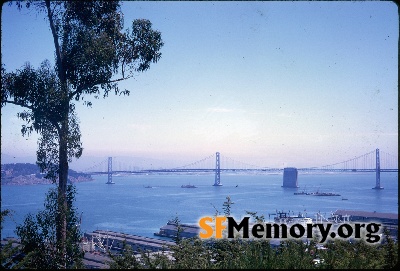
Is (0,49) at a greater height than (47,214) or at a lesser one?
greater

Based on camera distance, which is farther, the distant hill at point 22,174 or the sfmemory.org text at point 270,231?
the distant hill at point 22,174


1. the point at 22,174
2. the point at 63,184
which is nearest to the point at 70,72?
the point at 63,184

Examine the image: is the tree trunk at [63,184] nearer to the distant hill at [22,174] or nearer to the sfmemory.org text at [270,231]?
the sfmemory.org text at [270,231]

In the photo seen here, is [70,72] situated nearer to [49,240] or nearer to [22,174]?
[49,240]

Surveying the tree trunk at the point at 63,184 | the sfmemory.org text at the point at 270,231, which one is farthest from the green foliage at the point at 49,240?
the sfmemory.org text at the point at 270,231

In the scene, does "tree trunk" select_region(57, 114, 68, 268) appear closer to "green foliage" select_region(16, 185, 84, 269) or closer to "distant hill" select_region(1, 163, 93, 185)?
"green foliage" select_region(16, 185, 84, 269)

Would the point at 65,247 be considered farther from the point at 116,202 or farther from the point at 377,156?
the point at 377,156

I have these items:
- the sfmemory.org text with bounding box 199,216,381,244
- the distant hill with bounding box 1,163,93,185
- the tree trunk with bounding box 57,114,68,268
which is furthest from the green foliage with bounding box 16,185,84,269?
the distant hill with bounding box 1,163,93,185

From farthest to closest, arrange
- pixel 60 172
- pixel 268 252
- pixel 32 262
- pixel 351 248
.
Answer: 1. pixel 60 172
2. pixel 32 262
3. pixel 351 248
4. pixel 268 252

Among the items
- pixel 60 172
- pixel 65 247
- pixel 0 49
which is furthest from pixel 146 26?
pixel 65 247
